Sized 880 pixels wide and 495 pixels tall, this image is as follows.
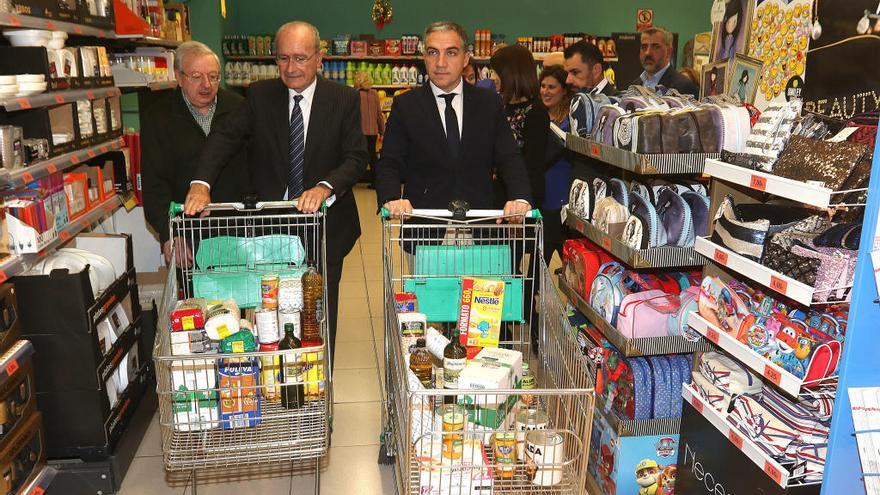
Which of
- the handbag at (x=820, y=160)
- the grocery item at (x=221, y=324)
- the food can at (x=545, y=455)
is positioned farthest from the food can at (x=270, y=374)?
the handbag at (x=820, y=160)

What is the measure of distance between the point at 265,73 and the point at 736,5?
959 centimetres

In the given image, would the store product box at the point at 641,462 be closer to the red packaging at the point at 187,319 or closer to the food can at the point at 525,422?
the food can at the point at 525,422

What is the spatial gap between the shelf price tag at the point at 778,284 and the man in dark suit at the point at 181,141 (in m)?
2.84

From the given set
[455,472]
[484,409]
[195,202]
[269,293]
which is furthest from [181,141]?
[455,472]

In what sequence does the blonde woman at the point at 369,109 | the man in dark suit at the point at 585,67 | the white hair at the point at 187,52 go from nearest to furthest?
1. the white hair at the point at 187,52
2. the man in dark suit at the point at 585,67
3. the blonde woman at the point at 369,109

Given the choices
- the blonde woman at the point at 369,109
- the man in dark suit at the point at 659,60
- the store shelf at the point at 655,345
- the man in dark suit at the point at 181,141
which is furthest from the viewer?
the blonde woman at the point at 369,109

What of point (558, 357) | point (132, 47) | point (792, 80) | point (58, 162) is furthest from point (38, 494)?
point (132, 47)

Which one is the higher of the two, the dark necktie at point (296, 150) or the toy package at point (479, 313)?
the dark necktie at point (296, 150)

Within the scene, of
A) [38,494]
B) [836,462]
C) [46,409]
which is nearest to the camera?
[836,462]

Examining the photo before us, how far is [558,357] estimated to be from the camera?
2566 millimetres

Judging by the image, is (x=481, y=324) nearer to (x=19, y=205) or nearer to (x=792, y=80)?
(x=792, y=80)

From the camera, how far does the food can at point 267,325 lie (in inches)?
103

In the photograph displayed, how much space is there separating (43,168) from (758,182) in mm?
3030

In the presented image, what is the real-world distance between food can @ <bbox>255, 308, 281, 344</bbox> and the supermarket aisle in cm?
92
